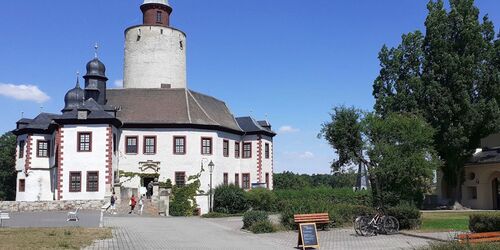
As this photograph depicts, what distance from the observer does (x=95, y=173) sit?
38.8m

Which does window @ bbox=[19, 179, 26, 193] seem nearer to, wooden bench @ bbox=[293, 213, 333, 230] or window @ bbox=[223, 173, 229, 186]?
window @ bbox=[223, 173, 229, 186]

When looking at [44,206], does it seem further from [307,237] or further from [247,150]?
[307,237]

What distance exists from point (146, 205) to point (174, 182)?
17.8ft

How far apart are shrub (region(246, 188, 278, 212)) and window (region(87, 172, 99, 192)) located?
1131 cm

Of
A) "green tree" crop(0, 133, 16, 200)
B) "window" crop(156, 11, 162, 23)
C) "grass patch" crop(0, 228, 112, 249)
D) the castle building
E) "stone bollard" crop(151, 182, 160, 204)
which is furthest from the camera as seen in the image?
"green tree" crop(0, 133, 16, 200)

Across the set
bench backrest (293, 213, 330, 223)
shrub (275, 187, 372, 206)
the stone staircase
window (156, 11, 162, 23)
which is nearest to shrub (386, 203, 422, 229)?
bench backrest (293, 213, 330, 223)

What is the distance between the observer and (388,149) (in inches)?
1341

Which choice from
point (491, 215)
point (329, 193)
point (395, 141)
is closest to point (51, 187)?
point (329, 193)

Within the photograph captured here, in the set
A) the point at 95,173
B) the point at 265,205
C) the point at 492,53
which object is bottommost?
the point at 265,205

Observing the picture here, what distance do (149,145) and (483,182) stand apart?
2904 centimetres

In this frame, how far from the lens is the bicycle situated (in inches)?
766

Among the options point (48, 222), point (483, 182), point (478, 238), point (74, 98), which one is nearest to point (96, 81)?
point (74, 98)

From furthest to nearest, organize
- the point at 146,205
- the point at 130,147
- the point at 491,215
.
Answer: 1. the point at 130,147
2. the point at 146,205
3. the point at 491,215

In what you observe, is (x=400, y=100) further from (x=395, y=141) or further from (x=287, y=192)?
(x=287, y=192)
